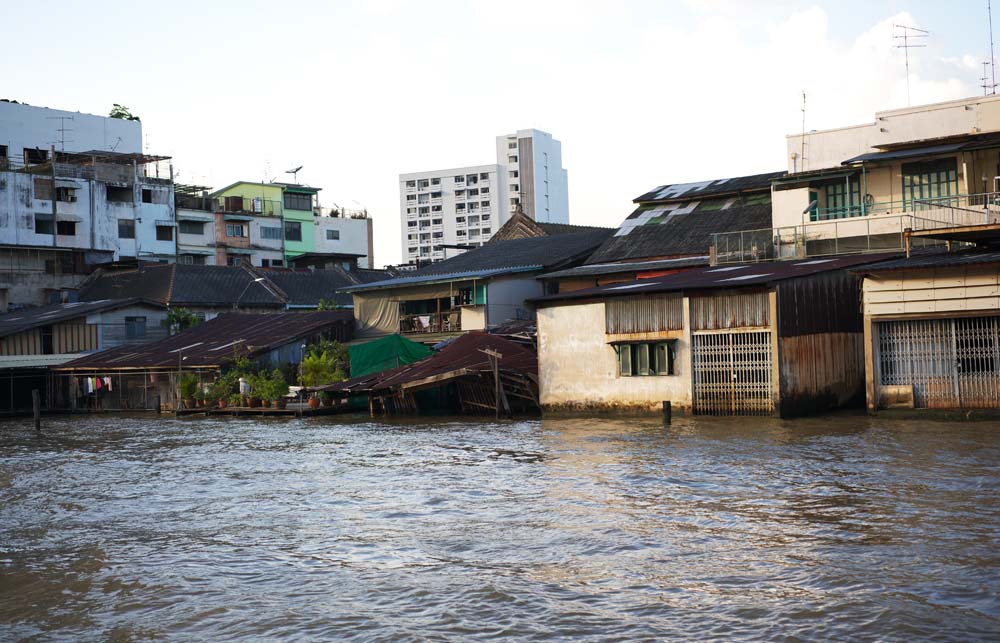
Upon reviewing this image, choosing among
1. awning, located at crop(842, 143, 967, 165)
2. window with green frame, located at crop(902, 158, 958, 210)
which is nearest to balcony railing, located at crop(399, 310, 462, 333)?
awning, located at crop(842, 143, 967, 165)

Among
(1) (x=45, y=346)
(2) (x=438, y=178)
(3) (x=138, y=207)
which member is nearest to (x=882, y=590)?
(1) (x=45, y=346)

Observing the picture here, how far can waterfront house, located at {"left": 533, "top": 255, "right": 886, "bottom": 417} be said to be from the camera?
25.4 m

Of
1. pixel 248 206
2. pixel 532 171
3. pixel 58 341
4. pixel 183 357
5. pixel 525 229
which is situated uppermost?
pixel 532 171

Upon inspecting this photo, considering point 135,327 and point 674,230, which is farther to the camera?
point 135,327

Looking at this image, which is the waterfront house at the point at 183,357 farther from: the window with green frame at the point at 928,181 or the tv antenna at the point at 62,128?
the tv antenna at the point at 62,128

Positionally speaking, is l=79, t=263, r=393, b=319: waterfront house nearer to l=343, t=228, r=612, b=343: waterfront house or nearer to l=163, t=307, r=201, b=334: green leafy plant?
l=163, t=307, r=201, b=334: green leafy plant

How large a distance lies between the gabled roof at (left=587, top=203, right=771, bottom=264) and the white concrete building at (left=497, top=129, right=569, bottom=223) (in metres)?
74.7

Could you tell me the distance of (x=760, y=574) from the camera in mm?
11227

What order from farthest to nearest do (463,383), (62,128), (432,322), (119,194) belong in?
(62,128) → (119,194) → (432,322) → (463,383)

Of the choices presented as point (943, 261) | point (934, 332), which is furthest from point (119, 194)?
point (943, 261)

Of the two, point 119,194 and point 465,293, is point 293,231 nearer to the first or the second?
point 119,194

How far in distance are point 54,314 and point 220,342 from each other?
9.88 m

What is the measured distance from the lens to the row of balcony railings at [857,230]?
30.0 metres

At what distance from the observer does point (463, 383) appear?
1318 inches
